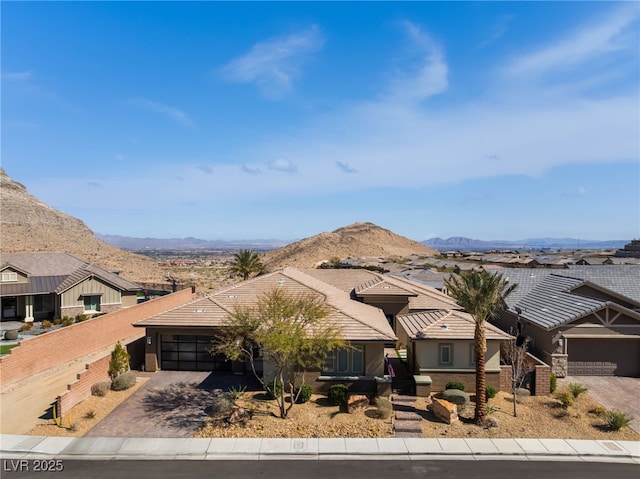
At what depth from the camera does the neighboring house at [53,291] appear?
3747cm

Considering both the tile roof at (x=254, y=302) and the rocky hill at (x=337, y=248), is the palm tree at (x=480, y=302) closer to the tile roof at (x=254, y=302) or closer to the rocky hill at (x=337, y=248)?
the tile roof at (x=254, y=302)

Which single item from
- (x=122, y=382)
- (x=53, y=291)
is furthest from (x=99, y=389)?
(x=53, y=291)

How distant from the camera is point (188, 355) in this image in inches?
973

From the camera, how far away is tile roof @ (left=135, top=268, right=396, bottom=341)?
22175 millimetres

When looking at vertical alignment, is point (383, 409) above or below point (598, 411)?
above

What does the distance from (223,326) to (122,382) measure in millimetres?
5914

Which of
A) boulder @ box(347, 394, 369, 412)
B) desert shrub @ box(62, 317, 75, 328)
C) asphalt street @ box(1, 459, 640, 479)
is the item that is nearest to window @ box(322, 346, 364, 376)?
boulder @ box(347, 394, 369, 412)

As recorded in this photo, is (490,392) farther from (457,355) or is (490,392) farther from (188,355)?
(188,355)

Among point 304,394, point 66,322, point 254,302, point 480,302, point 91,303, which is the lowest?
point 304,394

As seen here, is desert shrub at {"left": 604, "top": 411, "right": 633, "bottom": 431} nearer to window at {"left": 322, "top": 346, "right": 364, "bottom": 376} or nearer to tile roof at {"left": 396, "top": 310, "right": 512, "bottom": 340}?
tile roof at {"left": 396, "top": 310, "right": 512, "bottom": 340}

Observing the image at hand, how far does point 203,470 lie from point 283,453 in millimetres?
3030

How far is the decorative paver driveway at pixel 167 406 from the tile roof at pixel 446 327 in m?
9.81

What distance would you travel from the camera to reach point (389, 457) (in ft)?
52.2

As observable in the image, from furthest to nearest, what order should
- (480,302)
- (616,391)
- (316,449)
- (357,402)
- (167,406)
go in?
(616,391) → (167,406) → (357,402) → (480,302) → (316,449)
